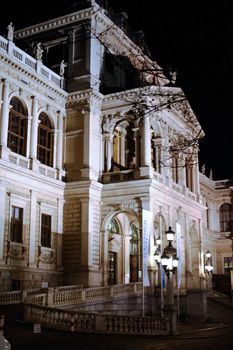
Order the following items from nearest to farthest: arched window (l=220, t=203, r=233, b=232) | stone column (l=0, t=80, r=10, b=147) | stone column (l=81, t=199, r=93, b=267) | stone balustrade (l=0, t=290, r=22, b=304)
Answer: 1. stone balustrade (l=0, t=290, r=22, b=304)
2. stone column (l=0, t=80, r=10, b=147)
3. stone column (l=81, t=199, r=93, b=267)
4. arched window (l=220, t=203, r=233, b=232)

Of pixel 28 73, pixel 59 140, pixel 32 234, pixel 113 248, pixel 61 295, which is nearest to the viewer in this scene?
pixel 61 295

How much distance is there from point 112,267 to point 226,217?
28093 mm

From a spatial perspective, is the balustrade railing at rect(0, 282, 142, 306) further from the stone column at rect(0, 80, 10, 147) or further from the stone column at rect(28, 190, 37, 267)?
the stone column at rect(0, 80, 10, 147)

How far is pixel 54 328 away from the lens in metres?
20.0

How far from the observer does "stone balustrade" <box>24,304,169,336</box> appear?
1986 centimetres

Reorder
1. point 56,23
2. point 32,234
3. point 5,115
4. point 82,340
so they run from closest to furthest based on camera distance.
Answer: point 82,340 → point 5,115 → point 32,234 → point 56,23

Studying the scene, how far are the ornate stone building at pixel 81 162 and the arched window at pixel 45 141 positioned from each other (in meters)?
0.07

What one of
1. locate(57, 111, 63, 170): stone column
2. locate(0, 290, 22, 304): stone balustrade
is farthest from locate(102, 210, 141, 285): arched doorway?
locate(0, 290, 22, 304): stone balustrade

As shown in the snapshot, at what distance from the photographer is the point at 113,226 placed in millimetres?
39375

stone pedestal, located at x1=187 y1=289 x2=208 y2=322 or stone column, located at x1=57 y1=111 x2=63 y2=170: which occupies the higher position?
stone column, located at x1=57 y1=111 x2=63 y2=170

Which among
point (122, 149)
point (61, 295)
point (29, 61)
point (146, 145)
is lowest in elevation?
point (61, 295)

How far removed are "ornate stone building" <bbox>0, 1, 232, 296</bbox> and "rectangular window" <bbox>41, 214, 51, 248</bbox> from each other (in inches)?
3.3

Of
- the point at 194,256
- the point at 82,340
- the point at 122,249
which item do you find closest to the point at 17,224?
the point at 122,249

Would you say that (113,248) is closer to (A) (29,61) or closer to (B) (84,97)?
(B) (84,97)
